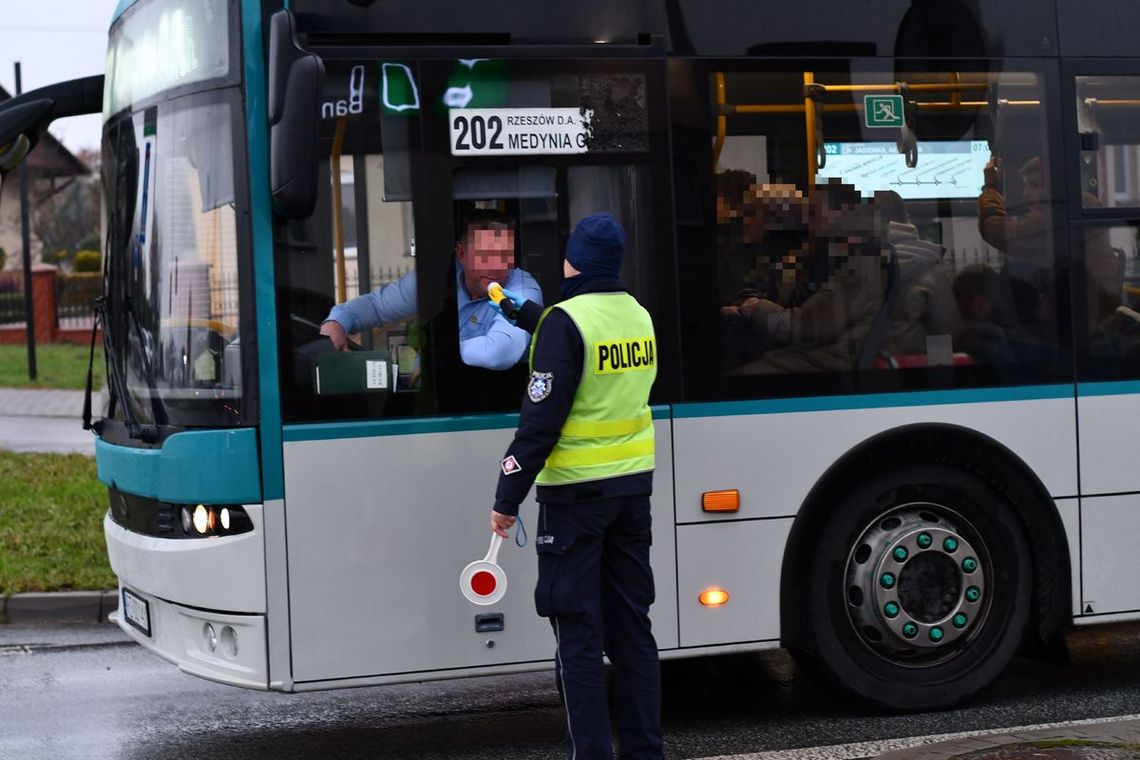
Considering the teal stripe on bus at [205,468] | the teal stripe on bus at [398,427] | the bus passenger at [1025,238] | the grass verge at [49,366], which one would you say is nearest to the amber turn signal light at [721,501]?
the teal stripe on bus at [398,427]

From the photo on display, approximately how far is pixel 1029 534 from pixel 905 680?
2.55ft

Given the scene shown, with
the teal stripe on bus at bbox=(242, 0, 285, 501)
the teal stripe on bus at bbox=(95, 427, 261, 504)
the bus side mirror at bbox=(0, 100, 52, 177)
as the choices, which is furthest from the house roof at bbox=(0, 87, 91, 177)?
the teal stripe on bus at bbox=(242, 0, 285, 501)

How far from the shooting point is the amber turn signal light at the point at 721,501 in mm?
5828

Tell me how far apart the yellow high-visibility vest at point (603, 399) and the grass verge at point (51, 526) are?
4.73 m

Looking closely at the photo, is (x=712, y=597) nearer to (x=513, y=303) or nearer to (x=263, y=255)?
(x=513, y=303)

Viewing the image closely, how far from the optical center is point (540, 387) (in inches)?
195

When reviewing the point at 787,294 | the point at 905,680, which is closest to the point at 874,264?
the point at 787,294

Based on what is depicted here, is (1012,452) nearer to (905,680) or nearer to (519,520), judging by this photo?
(905,680)

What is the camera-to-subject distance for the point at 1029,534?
244 inches

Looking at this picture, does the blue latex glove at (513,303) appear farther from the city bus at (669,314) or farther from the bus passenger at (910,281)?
the bus passenger at (910,281)

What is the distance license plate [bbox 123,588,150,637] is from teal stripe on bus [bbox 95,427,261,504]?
51cm

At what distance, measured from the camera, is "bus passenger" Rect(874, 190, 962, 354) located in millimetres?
6039

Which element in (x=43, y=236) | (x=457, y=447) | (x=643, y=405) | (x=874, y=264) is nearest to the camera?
(x=643, y=405)

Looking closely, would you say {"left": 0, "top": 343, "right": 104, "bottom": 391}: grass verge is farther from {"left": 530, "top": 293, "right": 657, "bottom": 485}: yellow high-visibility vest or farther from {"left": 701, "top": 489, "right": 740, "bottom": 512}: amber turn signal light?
{"left": 530, "top": 293, "right": 657, "bottom": 485}: yellow high-visibility vest
